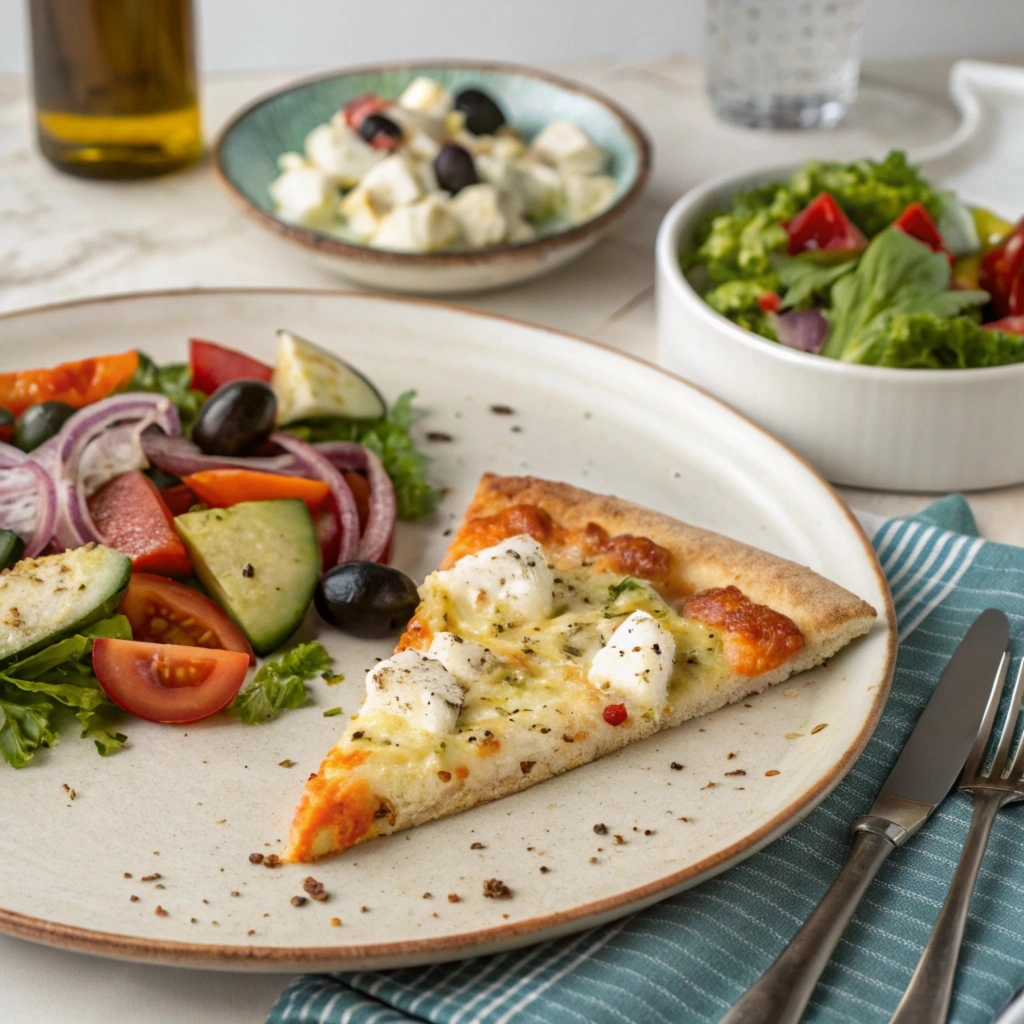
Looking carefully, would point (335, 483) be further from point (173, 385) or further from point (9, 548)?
point (9, 548)

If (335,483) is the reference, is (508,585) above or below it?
above

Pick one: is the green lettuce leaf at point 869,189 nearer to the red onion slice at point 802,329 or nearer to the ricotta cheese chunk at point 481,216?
the red onion slice at point 802,329

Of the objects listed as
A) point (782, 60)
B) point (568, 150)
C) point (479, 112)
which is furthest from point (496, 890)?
point (782, 60)

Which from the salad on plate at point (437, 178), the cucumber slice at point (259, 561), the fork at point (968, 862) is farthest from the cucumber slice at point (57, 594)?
→ the salad on plate at point (437, 178)

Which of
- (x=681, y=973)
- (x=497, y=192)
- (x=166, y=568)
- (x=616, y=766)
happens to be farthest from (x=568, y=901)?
(x=497, y=192)

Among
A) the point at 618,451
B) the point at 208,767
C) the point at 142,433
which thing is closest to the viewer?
the point at 208,767

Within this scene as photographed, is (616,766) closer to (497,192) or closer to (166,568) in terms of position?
(166,568)

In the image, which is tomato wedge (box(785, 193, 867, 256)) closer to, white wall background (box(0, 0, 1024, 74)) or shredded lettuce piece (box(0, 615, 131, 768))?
shredded lettuce piece (box(0, 615, 131, 768))
